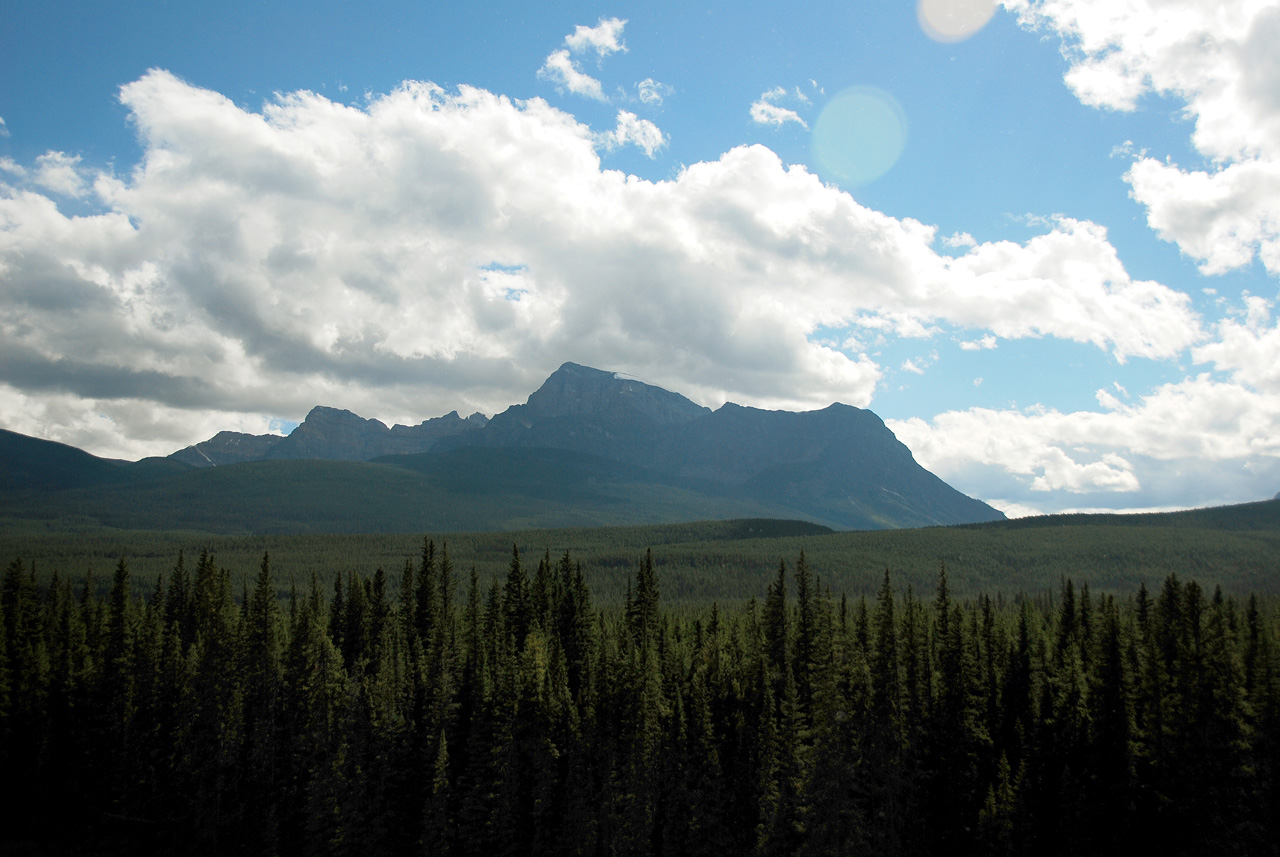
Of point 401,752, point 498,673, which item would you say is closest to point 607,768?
point 498,673

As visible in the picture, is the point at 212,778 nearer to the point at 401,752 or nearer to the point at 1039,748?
the point at 401,752

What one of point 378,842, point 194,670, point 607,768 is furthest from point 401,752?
point 194,670

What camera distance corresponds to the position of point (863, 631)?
248 feet

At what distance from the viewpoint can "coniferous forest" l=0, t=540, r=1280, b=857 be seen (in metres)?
60.3

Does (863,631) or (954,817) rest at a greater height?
(863,631)

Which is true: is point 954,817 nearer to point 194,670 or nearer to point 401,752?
point 401,752

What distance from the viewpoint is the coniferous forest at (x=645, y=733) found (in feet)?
198

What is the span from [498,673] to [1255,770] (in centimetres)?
5737

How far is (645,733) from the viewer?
206ft

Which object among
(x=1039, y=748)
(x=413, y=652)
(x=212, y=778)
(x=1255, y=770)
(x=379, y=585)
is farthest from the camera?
(x=379, y=585)

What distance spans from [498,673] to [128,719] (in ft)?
131

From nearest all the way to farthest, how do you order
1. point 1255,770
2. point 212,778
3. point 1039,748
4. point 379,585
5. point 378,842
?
1. point 1255,770
2. point 1039,748
3. point 378,842
4. point 212,778
5. point 379,585

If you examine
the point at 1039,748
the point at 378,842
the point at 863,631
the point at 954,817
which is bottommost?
the point at 378,842

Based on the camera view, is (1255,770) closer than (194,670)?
Yes
